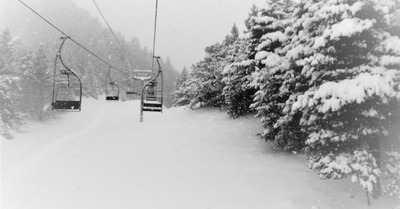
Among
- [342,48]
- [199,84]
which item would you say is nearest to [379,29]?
[342,48]

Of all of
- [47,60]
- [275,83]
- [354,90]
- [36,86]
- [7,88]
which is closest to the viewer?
[354,90]

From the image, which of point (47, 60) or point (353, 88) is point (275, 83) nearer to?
point (353, 88)

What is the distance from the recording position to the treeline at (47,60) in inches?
1598

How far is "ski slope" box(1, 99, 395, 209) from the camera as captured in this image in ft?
39.2

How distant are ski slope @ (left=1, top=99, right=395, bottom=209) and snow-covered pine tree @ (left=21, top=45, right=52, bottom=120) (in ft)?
83.3

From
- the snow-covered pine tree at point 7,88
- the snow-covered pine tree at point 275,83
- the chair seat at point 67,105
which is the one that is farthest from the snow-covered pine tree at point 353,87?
the snow-covered pine tree at point 7,88

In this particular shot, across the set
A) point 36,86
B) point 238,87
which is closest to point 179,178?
point 238,87

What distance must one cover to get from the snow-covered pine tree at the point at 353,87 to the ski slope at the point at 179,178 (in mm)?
1588

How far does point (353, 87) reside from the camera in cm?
1034

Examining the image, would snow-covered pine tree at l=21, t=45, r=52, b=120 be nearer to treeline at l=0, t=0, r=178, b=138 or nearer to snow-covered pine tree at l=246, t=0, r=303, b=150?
treeline at l=0, t=0, r=178, b=138

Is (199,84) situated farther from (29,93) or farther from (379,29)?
(29,93)

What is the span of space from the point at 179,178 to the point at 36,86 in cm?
4149

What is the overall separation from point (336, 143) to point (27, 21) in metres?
170

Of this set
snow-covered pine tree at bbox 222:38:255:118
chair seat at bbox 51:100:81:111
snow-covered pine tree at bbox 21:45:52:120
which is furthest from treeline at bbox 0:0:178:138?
Result: snow-covered pine tree at bbox 222:38:255:118
